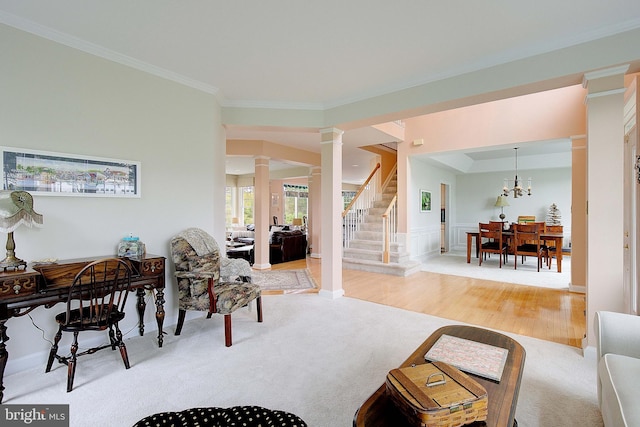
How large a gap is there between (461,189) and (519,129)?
467 cm

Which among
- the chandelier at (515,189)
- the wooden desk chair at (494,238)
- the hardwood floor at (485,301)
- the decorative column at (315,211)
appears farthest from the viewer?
the decorative column at (315,211)

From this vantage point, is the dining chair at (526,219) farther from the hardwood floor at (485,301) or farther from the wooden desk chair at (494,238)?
the hardwood floor at (485,301)

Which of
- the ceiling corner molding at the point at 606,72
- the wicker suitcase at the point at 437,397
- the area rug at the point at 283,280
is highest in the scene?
the ceiling corner molding at the point at 606,72

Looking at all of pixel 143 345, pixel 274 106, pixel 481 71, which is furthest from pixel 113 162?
pixel 481 71

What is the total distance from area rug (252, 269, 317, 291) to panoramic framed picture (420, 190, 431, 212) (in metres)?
3.38

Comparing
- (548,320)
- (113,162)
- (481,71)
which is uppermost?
(481,71)

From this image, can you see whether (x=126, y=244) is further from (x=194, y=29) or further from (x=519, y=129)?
(x=519, y=129)

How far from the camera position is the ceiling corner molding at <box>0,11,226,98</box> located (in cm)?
239

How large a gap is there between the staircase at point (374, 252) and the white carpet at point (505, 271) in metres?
0.72

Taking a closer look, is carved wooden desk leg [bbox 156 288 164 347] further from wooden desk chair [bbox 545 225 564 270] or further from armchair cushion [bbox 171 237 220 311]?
wooden desk chair [bbox 545 225 564 270]

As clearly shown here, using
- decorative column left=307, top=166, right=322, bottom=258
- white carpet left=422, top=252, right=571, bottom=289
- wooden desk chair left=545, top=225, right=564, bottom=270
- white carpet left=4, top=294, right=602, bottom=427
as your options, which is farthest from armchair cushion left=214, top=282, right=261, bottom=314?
wooden desk chair left=545, top=225, right=564, bottom=270

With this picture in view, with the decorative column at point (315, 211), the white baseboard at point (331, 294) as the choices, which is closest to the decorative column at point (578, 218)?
the white baseboard at point (331, 294)

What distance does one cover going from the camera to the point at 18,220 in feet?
7.30

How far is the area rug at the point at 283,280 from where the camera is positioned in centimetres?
505
